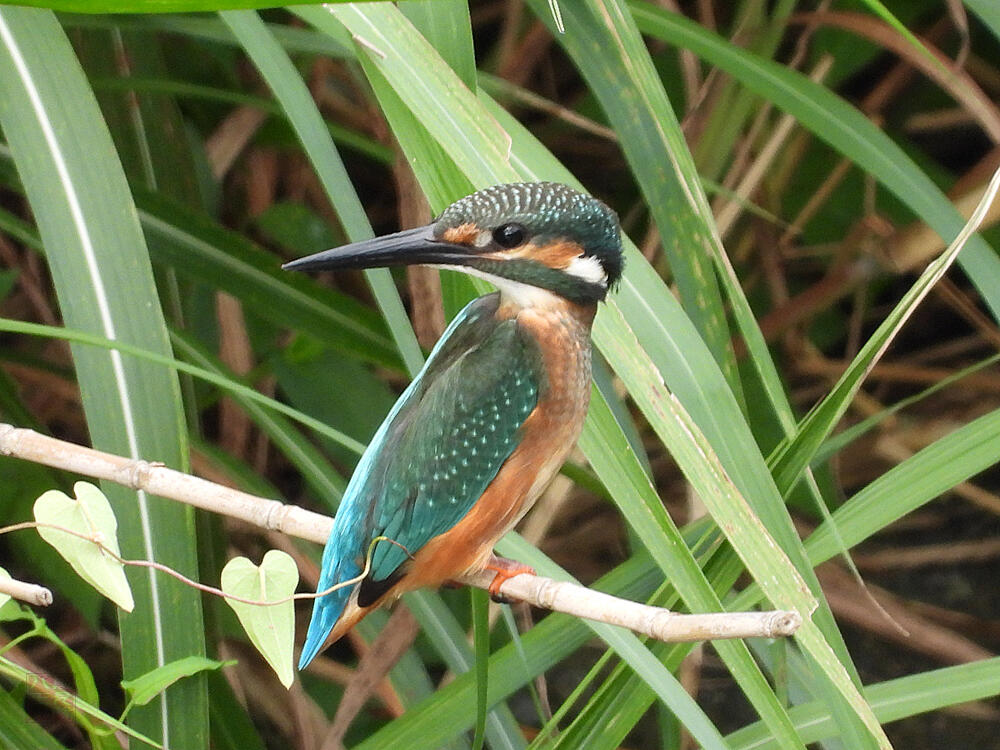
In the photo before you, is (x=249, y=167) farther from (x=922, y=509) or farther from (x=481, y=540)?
(x=922, y=509)

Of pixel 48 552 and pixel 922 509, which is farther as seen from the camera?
pixel 922 509

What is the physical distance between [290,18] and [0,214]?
0.82 m

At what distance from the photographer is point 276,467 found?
2703 millimetres

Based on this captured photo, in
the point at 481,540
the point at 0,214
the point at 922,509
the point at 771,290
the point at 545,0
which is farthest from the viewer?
the point at 922,509

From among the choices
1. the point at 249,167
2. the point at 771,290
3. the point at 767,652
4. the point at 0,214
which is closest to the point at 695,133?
the point at 771,290

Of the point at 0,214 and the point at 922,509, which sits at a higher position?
the point at 0,214

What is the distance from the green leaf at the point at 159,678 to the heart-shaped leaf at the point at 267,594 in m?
0.29

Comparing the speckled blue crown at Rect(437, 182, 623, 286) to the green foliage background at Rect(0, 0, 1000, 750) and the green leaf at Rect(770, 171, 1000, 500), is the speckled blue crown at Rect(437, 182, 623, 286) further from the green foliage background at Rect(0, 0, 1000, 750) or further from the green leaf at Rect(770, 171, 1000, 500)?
the green leaf at Rect(770, 171, 1000, 500)

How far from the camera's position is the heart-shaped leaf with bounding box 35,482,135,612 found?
834mm

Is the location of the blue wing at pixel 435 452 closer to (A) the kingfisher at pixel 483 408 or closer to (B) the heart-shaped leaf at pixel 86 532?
(A) the kingfisher at pixel 483 408

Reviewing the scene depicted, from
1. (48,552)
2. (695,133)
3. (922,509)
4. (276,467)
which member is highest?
(695,133)

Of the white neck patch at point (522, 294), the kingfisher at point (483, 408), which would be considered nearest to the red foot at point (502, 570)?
the kingfisher at point (483, 408)

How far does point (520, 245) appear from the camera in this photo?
1.08 m

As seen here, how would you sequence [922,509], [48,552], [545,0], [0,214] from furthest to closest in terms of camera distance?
1. [922,509]
2. [48,552]
3. [0,214]
4. [545,0]
